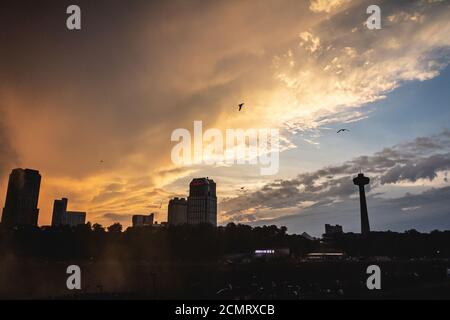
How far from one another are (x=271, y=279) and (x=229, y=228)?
183ft

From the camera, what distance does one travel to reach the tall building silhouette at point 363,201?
7136 inches

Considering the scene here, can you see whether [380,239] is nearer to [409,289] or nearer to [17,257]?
[409,289]

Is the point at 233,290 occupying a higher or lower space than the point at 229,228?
lower

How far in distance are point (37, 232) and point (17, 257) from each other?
1297 centimetres

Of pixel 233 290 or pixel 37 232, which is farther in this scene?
pixel 37 232

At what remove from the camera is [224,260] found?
14425 centimetres

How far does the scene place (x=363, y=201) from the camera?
186m

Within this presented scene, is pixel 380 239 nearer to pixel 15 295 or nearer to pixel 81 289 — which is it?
pixel 81 289

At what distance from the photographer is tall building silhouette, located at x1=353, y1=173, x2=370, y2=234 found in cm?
18125

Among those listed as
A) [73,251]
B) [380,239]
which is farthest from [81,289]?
[380,239]

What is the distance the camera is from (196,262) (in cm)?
14525
